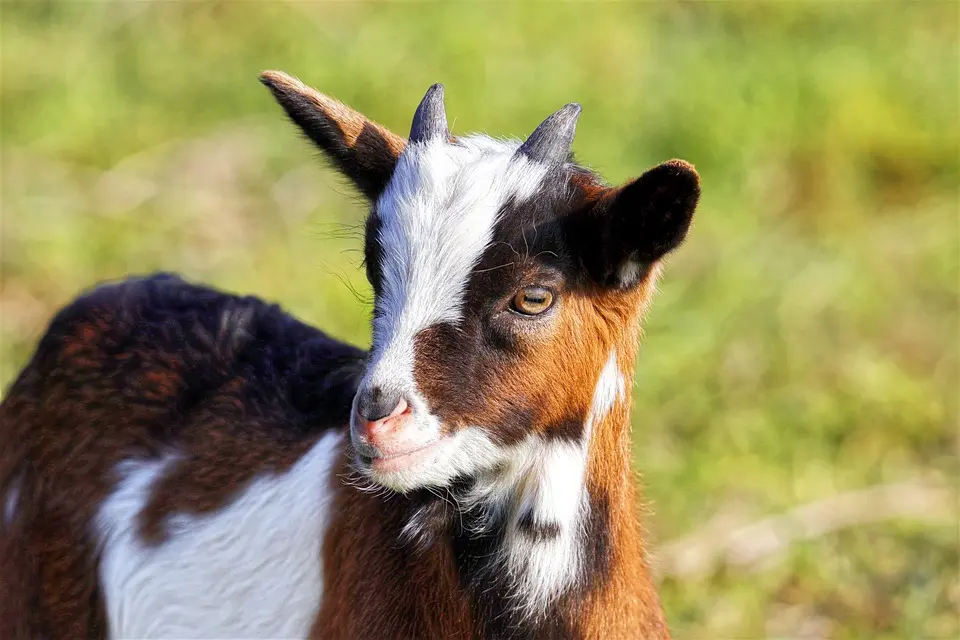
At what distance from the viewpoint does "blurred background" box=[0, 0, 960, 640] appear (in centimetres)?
618

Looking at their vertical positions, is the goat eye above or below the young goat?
above

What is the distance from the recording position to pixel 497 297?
3.16 meters

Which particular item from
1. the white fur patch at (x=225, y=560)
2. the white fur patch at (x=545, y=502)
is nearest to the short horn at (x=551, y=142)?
the white fur patch at (x=545, y=502)

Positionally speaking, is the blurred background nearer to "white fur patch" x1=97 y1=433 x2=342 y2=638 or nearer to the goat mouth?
"white fur patch" x1=97 y1=433 x2=342 y2=638

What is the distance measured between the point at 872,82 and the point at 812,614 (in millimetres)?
5518

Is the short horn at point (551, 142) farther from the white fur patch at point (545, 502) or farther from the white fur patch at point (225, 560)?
the white fur patch at point (225, 560)

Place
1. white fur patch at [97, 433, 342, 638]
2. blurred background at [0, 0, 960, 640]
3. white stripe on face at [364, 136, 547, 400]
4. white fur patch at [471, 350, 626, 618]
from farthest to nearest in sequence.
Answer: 1. blurred background at [0, 0, 960, 640]
2. white fur patch at [97, 433, 342, 638]
3. white fur patch at [471, 350, 626, 618]
4. white stripe on face at [364, 136, 547, 400]

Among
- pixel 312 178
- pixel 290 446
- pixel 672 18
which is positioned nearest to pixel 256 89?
pixel 312 178

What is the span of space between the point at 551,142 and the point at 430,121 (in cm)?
39

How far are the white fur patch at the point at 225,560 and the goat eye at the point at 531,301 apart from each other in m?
0.85

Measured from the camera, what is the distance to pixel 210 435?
3971mm

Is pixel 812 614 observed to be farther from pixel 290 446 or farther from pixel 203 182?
pixel 203 182

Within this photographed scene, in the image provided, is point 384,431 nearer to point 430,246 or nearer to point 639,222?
point 430,246

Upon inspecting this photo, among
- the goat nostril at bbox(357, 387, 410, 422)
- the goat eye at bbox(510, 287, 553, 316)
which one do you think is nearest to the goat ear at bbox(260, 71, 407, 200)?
the goat eye at bbox(510, 287, 553, 316)
